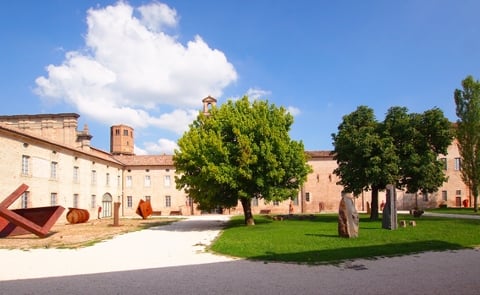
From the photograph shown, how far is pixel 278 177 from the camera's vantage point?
76.8 feet

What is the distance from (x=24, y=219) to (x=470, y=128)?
138 ft

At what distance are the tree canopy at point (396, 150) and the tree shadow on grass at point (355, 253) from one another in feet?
39.3

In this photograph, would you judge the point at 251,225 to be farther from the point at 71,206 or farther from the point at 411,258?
the point at 71,206

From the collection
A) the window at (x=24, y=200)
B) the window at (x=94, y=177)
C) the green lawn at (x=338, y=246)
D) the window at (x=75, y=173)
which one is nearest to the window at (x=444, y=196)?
the green lawn at (x=338, y=246)

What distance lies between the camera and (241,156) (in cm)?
2300

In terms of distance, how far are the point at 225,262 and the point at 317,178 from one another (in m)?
39.5

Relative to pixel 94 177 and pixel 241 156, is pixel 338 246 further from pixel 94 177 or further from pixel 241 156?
pixel 94 177

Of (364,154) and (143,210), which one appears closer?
(364,154)

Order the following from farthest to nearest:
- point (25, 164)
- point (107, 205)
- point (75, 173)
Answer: point (107, 205) → point (75, 173) → point (25, 164)

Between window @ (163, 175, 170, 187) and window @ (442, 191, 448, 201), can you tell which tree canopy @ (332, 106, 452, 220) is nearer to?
window @ (442, 191, 448, 201)

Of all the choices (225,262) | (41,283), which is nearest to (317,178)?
(225,262)

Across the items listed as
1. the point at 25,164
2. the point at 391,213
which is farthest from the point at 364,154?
the point at 25,164

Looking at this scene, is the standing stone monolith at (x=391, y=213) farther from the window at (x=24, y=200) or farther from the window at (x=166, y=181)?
the window at (x=166, y=181)

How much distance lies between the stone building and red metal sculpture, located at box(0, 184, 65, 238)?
9.20 metres
